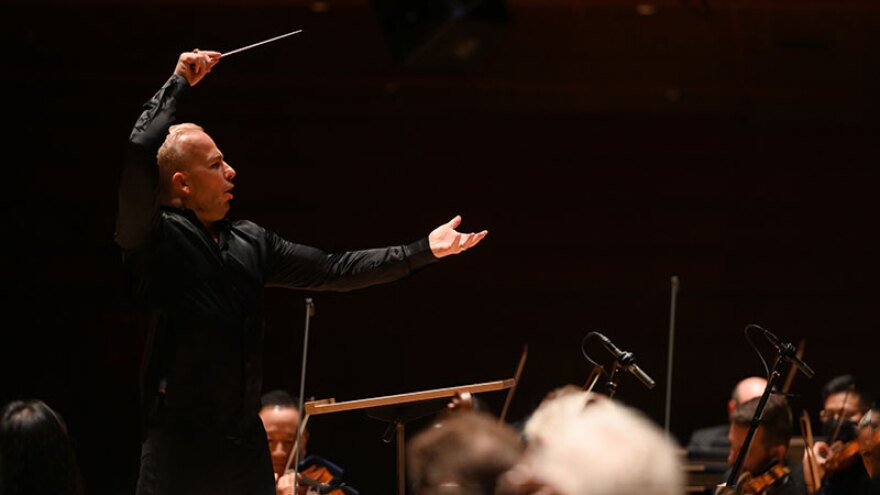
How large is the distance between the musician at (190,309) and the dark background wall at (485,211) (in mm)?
3865

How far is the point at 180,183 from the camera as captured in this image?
314 centimetres

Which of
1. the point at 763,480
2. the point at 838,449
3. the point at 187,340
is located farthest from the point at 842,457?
the point at 187,340

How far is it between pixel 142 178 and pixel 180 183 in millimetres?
206

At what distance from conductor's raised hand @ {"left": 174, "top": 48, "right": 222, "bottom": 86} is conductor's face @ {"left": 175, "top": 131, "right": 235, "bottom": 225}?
15 centimetres

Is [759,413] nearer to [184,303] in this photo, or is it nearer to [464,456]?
[184,303]

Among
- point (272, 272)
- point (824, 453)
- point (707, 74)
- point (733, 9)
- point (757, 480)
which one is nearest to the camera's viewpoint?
point (272, 272)

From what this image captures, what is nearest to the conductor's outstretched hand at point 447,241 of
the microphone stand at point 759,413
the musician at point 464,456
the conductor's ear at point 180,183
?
the conductor's ear at point 180,183

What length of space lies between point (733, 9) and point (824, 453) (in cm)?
228

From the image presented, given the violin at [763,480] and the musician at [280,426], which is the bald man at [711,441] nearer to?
the violin at [763,480]

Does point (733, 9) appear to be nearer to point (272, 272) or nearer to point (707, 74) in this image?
point (707, 74)

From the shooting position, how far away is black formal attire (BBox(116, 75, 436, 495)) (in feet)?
9.84

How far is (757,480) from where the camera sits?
166 inches

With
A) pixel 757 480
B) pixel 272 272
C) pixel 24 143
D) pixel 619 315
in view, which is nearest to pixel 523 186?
pixel 619 315

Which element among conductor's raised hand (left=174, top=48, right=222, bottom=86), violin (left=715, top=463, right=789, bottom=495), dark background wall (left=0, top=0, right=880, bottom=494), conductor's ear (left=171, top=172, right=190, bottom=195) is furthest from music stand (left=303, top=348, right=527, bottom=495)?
dark background wall (left=0, top=0, right=880, bottom=494)
